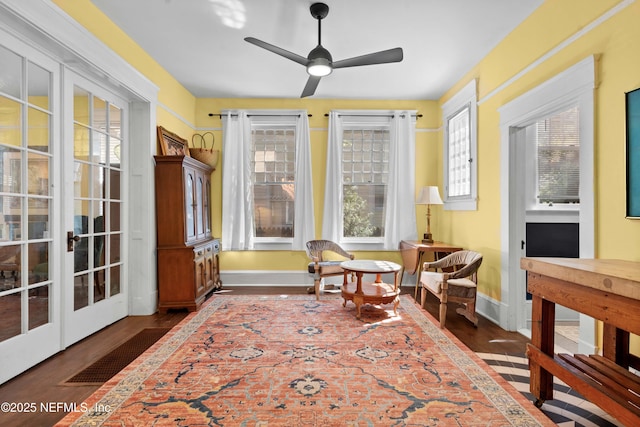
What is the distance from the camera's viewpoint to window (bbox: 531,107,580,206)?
151 inches

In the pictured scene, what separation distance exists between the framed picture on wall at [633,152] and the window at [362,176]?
3.46m

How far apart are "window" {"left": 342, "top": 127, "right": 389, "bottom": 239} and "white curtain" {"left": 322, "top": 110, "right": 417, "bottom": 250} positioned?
190 millimetres

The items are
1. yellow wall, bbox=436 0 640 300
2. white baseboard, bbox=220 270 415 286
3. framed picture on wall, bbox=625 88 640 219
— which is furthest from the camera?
white baseboard, bbox=220 270 415 286

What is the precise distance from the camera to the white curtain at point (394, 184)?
17.3 ft

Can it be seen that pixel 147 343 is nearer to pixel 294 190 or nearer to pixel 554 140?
pixel 294 190

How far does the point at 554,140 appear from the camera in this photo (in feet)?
12.7

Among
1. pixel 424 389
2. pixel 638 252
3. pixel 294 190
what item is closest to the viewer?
pixel 638 252

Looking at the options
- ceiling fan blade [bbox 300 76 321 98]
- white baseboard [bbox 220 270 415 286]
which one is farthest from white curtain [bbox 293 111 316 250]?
ceiling fan blade [bbox 300 76 321 98]

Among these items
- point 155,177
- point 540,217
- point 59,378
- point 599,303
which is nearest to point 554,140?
point 540,217

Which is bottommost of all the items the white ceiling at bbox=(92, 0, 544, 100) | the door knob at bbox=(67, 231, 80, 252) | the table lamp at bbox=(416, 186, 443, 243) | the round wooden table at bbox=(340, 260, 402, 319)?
the round wooden table at bbox=(340, 260, 402, 319)

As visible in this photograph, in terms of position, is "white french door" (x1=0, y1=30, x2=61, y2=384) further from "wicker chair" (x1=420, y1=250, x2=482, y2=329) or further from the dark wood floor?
"wicker chair" (x1=420, y1=250, x2=482, y2=329)

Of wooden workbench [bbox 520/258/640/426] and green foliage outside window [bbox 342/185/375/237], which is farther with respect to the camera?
green foliage outside window [bbox 342/185/375/237]

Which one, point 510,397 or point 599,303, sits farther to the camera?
point 510,397

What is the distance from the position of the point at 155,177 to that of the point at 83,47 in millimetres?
1534
